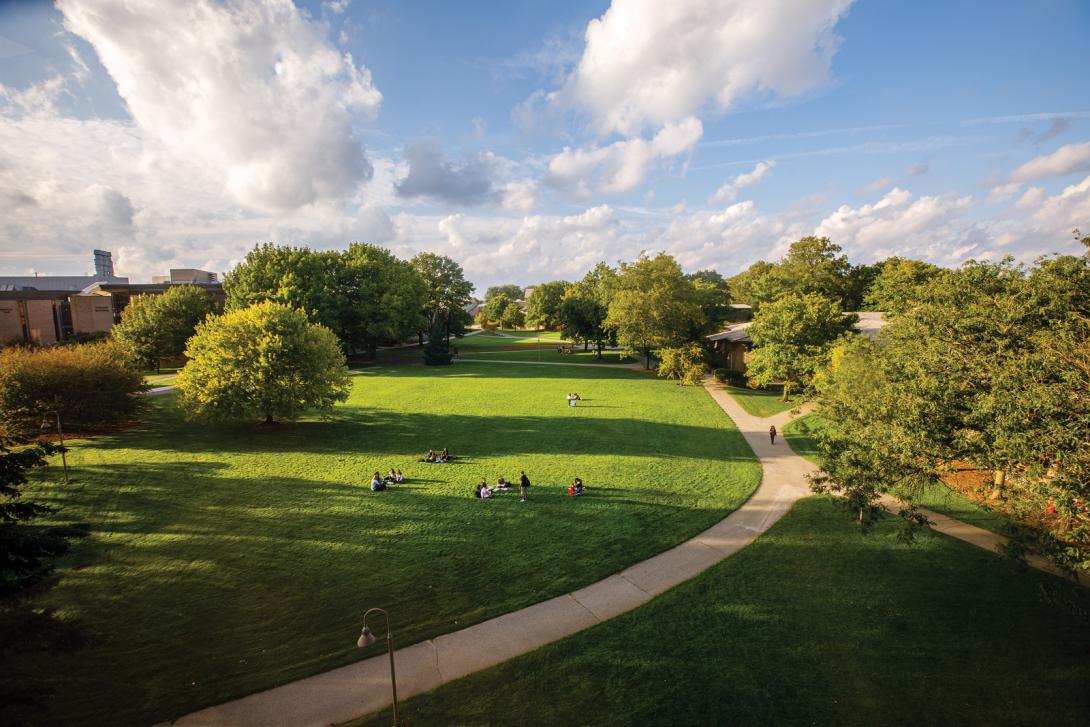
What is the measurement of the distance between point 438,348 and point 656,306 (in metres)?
26.6

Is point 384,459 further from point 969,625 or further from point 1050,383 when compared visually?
point 1050,383

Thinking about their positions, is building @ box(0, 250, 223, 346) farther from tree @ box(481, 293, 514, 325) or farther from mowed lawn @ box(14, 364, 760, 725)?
tree @ box(481, 293, 514, 325)

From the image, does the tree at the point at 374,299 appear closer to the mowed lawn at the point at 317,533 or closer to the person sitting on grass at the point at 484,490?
the mowed lawn at the point at 317,533

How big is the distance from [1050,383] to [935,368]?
Result: 2.47 meters

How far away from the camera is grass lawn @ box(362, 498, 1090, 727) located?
900cm

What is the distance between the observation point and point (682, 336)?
46312mm

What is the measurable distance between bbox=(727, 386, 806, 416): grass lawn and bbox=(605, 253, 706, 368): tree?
25.4 ft

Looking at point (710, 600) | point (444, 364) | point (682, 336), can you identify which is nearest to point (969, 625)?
point (710, 600)

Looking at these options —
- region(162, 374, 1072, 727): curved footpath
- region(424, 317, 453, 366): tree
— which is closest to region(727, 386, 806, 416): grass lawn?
region(162, 374, 1072, 727): curved footpath

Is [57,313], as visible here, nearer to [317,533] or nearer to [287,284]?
[287,284]

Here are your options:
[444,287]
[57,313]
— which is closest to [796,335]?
[444,287]

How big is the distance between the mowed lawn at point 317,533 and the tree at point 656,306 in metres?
17.3

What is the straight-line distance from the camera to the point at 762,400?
37.2m

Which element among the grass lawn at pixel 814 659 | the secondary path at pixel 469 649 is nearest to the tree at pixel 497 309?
the secondary path at pixel 469 649
